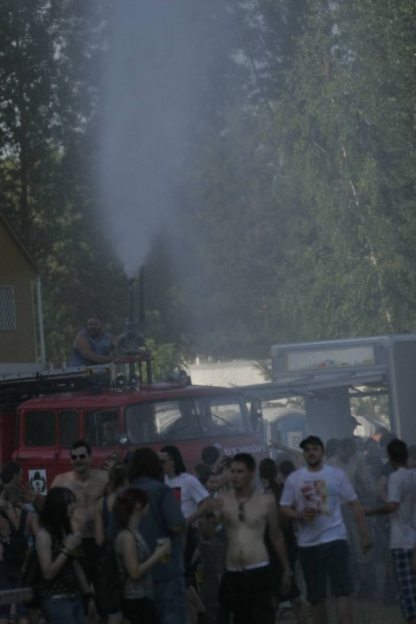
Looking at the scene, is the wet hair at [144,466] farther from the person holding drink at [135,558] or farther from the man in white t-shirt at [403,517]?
the man in white t-shirt at [403,517]

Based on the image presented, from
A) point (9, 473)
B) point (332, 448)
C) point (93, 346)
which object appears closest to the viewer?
point (9, 473)

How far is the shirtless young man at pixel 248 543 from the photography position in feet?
37.8

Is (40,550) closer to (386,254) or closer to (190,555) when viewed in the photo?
(190,555)

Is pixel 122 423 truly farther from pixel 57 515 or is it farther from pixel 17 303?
pixel 17 303

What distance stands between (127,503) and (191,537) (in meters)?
3.00

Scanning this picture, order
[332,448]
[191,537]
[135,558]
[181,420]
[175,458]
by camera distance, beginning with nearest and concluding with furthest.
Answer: [135,558] → [191,537] → [175,458] → [332,448] → [181,420]

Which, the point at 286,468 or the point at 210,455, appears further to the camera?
the point at 210,455

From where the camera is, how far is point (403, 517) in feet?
44.1

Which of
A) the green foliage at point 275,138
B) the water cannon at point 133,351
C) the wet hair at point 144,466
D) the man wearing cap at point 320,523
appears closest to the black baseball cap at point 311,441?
the man wearing cap at point 320,523

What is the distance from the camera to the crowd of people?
10.9m

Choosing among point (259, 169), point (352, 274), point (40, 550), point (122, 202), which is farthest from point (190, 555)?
point (259, 169)

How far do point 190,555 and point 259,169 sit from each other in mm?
67297

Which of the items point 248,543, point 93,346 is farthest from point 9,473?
point 93,346

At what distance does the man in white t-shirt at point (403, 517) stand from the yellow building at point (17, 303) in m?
30.6
